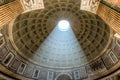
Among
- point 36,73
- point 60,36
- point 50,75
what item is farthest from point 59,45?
point 36,73

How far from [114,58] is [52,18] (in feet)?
16.9

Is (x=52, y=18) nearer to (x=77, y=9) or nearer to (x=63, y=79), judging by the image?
(x=77, y=9)

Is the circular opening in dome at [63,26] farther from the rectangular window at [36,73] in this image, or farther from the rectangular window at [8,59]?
the rectangular window at [8,59]

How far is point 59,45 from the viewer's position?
52.2 feet

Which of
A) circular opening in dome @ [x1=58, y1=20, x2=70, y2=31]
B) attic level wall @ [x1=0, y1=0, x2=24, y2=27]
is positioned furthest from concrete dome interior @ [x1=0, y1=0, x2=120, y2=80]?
attic level wall @ [x1=0, y1=0, x2=24, y2=27]

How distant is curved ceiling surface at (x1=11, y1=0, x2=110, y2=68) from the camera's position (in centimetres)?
1285

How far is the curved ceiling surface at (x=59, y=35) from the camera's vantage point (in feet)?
42.2

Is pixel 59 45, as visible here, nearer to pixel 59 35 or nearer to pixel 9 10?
pixel 59 35

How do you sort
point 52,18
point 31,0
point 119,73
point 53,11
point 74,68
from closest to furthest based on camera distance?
point 31,0 → point 119,73 → point 53,11 → point 52,18 → point 74,68

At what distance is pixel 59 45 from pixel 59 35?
2.97 ft

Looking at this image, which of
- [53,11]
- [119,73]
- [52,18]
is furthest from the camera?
[52,18]

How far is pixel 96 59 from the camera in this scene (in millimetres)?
14211

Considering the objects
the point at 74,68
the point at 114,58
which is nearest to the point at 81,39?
the point at 74,68

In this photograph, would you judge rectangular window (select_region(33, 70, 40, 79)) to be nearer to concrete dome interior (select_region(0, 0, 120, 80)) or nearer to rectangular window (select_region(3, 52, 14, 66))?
concrete dome interior (select_region(0, 0, 120, 80))
